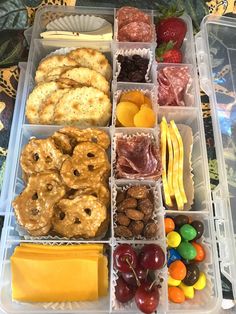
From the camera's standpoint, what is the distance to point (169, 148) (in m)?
1.19

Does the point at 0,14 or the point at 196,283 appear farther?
the point at 0,14

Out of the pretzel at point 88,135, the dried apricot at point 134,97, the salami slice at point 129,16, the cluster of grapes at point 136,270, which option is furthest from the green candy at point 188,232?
the salami slice at point 129,16

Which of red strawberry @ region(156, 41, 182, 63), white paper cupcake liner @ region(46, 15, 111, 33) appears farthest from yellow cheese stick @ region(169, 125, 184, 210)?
white paper cupcake liner @ region(46, 15, 111, 33)

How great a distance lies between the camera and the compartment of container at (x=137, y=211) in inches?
40.6

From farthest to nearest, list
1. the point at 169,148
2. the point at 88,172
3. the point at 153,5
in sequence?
the point at 153,5 → the point at 169,148 → the point at 88,172

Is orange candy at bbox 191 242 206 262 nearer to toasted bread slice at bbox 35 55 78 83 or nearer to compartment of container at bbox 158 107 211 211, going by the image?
compartment of container at bbox 158 107 211 211

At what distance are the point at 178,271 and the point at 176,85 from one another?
0.65 m

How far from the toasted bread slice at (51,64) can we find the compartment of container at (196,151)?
356 mm

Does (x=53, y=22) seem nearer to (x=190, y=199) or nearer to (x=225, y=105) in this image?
(x=225, y=105)

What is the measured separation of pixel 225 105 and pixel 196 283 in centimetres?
67

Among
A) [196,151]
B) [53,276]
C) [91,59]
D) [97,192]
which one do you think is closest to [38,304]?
[53,276]

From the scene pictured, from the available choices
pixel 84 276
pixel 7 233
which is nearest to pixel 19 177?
pixel 7 233

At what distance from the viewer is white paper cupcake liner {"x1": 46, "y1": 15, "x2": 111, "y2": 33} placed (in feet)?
4.67

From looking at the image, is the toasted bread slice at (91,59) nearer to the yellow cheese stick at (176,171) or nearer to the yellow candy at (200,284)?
the yellow cheese stick at (176,171)
